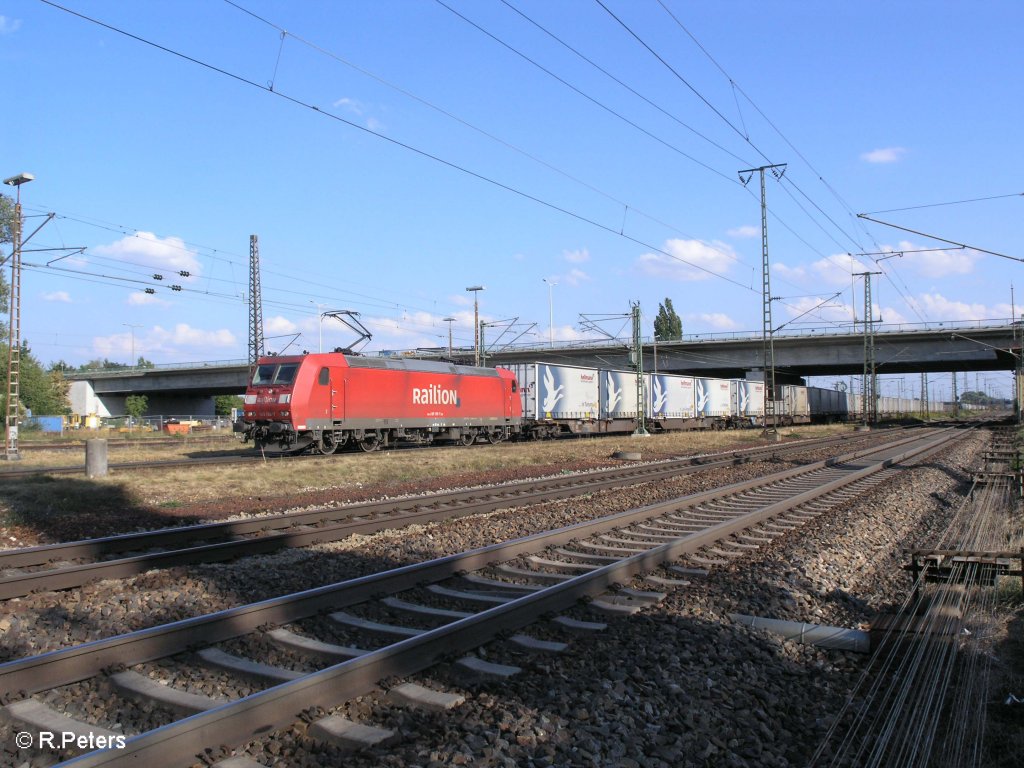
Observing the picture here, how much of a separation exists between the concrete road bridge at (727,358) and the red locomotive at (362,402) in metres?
22.9

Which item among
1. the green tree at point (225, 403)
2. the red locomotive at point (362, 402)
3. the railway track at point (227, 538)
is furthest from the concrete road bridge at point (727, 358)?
the railway track at point (227, 538)

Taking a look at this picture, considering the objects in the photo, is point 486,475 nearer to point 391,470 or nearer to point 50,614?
point 391,470

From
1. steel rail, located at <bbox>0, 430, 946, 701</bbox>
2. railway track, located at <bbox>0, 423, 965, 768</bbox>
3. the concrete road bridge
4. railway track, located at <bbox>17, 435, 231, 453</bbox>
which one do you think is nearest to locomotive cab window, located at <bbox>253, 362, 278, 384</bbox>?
railway track, located at <bbox>17, 435, 231, 453</bbox>

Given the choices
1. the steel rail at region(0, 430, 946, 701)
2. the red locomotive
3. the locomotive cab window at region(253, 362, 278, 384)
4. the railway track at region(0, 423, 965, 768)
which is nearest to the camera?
the railway track at region(0, 423, 965, 768)

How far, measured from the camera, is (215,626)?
5.55 m

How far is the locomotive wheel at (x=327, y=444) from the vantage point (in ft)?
75.6

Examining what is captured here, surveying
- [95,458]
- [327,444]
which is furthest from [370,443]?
[95,458]

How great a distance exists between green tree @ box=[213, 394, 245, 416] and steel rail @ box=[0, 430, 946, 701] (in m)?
93.8

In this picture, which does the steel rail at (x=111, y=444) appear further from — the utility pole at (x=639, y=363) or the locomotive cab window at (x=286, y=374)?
the utility pole at (x=639, y=363)

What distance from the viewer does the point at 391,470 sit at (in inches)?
766

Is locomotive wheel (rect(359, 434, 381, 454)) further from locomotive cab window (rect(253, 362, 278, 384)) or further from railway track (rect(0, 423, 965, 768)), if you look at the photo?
railway track (rect(0, 423, 965, 768))

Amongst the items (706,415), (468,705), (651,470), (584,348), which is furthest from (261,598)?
(584,348)

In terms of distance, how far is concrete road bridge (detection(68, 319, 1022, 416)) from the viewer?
203 ft

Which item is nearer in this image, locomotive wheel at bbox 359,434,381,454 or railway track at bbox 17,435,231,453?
locomotive wheel at bbox 359,434,381,454
